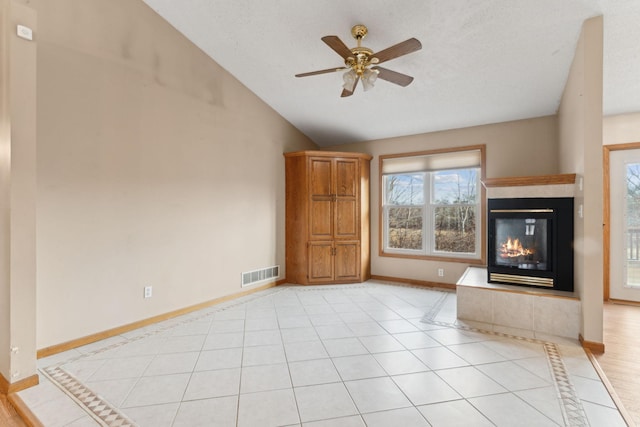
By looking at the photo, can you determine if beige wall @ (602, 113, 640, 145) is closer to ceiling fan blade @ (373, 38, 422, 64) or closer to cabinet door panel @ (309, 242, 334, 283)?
ceiling fan blade @ (373, 38, 422, 64)

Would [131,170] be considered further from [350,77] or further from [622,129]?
[622,129]

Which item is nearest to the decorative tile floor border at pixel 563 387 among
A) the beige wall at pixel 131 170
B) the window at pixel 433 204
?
the window at pixel 433 204

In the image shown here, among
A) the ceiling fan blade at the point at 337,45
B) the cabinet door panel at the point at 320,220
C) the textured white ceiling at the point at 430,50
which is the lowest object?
the cabinet door panel at the point at 320,220

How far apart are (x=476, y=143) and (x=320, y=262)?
308 centimetres

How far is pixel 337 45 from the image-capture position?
259 centimetres

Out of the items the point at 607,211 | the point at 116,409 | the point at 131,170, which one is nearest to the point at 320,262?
the point at 131,170

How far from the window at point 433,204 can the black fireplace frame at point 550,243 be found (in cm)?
129

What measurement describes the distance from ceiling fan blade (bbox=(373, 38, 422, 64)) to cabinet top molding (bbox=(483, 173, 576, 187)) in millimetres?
1853

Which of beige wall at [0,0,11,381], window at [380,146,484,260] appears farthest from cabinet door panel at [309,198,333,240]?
beige wall at [0,0,11,381]

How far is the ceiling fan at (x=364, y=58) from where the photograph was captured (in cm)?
254

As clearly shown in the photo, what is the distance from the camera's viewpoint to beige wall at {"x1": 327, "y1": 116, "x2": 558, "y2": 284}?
4.29 metres

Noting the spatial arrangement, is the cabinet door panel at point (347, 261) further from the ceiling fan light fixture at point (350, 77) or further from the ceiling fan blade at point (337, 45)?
the ceiling fan blade at point (337, 45)

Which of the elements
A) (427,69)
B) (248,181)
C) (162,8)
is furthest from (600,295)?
(162,8)

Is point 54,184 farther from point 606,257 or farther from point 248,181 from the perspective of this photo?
point 606,257
